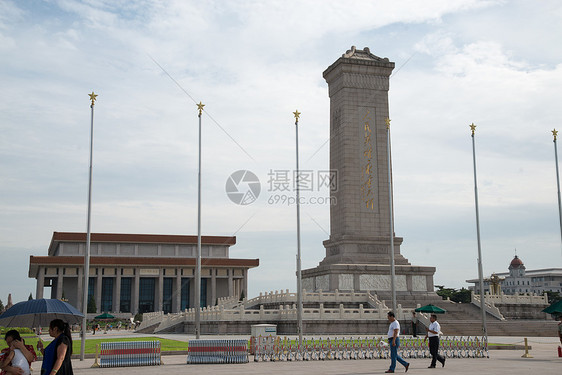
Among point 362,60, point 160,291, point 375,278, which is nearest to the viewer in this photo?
point 375,278

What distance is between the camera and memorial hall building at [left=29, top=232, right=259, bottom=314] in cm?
9669

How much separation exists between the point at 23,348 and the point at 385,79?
51665 mm

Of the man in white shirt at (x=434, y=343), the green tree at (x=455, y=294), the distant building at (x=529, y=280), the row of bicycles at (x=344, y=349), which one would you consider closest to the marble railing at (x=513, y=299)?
the row of bicycles at (x=344, y=349)

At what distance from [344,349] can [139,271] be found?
78666 mm

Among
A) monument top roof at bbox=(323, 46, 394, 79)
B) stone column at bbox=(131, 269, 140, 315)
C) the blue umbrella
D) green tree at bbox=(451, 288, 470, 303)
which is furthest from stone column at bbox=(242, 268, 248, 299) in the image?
the blue umbrella

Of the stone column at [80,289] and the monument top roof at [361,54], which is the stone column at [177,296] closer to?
the stone column at [80,289]

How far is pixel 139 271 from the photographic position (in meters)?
99.2

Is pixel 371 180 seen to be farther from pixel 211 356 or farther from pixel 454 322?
pixel 211 356

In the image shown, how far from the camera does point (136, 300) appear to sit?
99000 mm

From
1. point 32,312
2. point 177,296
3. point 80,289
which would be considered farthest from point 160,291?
point 32,312

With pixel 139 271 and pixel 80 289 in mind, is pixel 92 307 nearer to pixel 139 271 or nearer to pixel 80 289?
pixel 80 289

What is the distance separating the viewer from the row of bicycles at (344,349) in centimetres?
2472

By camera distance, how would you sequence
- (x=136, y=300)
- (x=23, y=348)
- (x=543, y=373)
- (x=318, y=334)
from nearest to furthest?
(x=23, y=348)
(x=543, y=373)
(x=318, y=334)
(x=136, y=300)

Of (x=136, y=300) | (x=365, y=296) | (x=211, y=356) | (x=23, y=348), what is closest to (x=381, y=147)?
(x=365, y=296)
